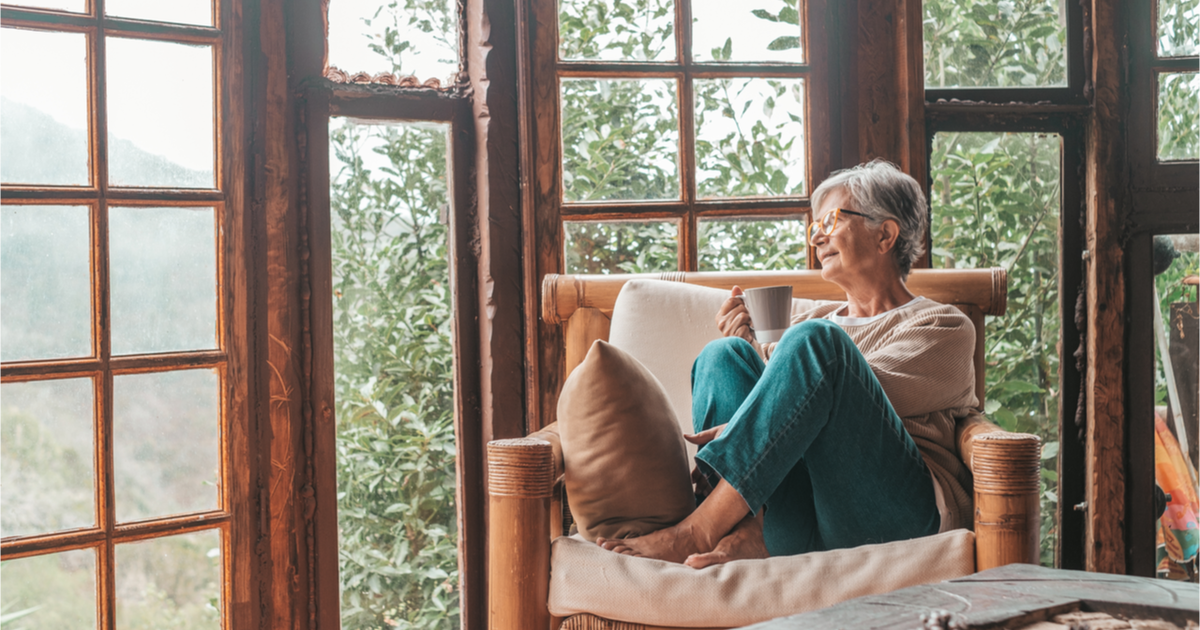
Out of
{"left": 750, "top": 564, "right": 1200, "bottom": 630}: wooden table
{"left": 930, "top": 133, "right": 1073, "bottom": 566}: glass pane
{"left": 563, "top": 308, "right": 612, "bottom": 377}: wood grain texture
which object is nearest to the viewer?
{"left": 750, "top": 564, "right": 1200, "bottom": 630}: wooden table

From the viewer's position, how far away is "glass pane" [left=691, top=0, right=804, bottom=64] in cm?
212

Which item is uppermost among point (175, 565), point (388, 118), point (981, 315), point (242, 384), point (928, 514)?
point (388, 118)

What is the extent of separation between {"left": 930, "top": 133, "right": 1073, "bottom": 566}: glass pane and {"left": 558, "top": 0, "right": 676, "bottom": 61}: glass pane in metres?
0.82

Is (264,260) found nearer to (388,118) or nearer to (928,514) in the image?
(388,118)

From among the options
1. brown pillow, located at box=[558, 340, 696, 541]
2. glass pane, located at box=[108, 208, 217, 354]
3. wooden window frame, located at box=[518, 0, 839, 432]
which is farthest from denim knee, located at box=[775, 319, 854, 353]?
glass pane, located at box=[108, 208, 217, 354]

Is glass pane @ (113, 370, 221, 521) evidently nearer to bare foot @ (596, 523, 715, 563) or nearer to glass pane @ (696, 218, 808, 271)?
bare foot @ (596, 523, 715, 563)

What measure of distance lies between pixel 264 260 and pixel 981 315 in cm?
164

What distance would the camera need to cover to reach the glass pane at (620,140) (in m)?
2.08

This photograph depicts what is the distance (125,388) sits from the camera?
177 cm

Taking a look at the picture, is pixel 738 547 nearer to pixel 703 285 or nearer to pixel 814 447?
pixel 814 447

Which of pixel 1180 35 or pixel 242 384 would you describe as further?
pixel 1180 35

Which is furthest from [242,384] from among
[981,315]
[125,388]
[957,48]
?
[957,48]

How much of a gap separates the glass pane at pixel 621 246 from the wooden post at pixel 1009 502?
3.44 feet

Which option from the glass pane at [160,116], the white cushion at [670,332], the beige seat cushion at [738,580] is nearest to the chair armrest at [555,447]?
the beige seat cushion at [738,580]
